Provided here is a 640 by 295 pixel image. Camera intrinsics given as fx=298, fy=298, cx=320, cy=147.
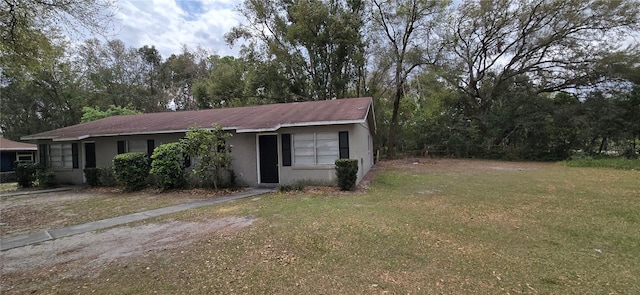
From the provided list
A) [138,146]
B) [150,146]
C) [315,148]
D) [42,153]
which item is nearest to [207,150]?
[315,148]

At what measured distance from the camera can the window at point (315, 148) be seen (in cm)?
1056

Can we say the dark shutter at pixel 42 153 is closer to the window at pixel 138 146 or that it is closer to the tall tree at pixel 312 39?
the window at pixel 138 146

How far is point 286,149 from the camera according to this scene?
10945 mm

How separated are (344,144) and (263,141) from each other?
3.17 metres

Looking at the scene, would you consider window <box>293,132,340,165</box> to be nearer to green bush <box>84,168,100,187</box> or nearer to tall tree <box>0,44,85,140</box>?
green bush <box>84,168,100,187</box>

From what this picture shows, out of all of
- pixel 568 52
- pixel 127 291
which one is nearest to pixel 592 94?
pixel 568 52

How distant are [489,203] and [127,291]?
786 centimetres

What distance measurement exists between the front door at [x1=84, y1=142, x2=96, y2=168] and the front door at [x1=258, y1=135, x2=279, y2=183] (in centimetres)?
826

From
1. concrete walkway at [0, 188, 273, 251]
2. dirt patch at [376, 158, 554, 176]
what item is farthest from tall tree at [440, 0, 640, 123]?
concrete walkway at [0, 188, 273, 251]

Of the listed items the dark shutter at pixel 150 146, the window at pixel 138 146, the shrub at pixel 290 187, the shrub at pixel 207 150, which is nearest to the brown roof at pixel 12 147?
the window at pixel 138 146

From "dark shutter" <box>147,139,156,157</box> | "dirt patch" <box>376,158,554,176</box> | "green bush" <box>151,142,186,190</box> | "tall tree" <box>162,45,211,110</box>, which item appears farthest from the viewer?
"tall tree" <box>162,45,211,110</box>

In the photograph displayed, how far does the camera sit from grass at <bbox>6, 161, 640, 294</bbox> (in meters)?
3.44

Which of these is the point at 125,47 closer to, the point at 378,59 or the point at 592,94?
the point at 378,59

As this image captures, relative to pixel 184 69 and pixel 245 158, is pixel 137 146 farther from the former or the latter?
pixel 184 69
